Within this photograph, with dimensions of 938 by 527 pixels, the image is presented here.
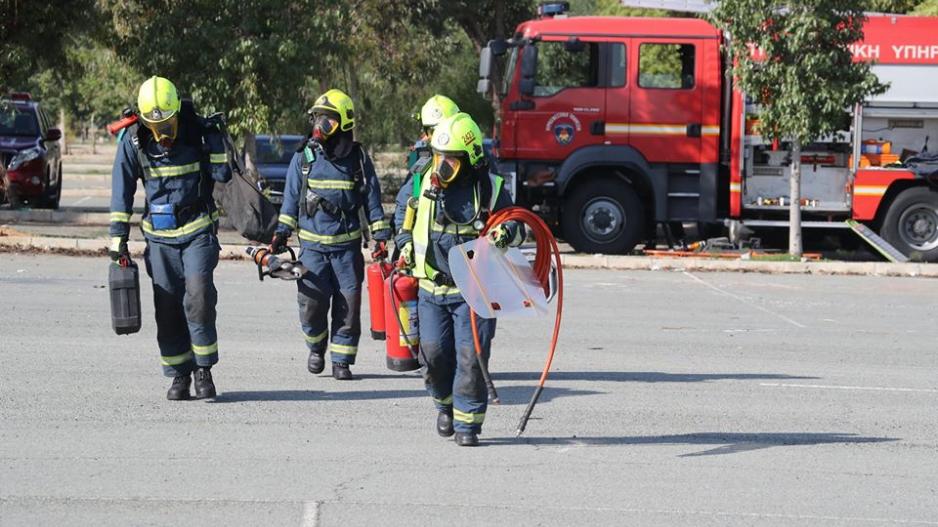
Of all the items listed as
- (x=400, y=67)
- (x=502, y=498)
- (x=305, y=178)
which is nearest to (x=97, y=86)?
(x=400, y=67)

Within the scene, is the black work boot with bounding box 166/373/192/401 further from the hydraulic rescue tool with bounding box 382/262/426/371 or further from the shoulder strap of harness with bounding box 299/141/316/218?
the shoulder strap of harness with bounding box 299/141/316/218

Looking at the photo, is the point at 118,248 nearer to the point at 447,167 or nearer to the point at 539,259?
the point at 447,167

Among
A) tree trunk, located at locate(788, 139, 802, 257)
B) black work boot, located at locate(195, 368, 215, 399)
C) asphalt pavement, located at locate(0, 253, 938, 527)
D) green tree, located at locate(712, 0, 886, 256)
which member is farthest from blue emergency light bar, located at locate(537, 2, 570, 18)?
black work boot, located at locate(195, 368, 215, 399)

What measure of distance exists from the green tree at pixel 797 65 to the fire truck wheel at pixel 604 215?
6.41 ft

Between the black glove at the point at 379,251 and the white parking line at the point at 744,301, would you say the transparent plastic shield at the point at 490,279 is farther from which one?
the white parking line at the point at 744,301

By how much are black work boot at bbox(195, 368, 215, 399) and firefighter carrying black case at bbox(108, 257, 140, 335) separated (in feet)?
1.60

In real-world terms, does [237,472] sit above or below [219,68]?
below

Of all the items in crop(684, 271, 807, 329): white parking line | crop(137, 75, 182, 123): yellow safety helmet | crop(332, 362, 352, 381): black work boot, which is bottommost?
crop(684, 271, 807, 329): white parking line

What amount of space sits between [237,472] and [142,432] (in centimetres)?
105

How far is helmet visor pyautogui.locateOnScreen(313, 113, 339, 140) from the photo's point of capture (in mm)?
8992

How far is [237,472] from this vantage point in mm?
6734

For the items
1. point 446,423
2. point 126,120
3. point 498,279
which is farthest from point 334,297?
point 498,279

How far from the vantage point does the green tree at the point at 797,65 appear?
683 inches

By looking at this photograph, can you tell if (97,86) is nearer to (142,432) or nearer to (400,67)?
(400,67)
